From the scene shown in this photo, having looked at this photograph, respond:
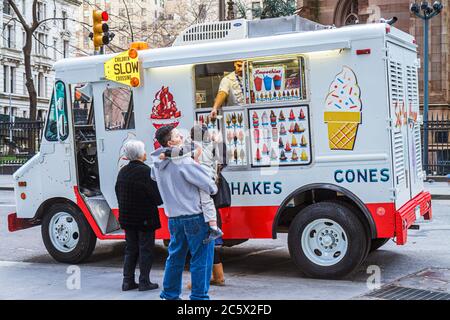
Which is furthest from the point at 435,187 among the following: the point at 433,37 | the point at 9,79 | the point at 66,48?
the point at 66,48

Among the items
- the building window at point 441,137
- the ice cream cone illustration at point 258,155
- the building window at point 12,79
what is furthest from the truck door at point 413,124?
the building window at point 12,79

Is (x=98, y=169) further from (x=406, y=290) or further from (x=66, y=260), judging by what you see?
(x=406, y=290)

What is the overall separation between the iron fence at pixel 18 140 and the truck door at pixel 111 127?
1800 centimetres

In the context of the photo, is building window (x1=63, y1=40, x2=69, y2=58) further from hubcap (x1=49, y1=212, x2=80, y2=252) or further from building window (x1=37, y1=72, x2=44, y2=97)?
hubcap (x1=49, y1=212, x2=80, y2=252)

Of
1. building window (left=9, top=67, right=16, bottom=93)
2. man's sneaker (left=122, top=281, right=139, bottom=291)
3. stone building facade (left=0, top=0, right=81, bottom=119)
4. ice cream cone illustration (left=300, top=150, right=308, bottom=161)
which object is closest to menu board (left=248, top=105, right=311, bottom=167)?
ice cream cone illustration (left=300, top=150, right=308, bottom=161)

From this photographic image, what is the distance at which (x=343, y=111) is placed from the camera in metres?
8.28

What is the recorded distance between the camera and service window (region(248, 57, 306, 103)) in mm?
8508

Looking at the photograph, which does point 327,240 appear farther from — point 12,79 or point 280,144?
point 12,79

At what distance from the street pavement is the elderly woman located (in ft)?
0.75

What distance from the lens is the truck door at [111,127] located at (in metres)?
9.49

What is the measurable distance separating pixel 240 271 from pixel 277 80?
7.91 ft

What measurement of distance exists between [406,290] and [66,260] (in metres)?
4.49

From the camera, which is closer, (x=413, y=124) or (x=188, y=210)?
(x=188, y=210)
